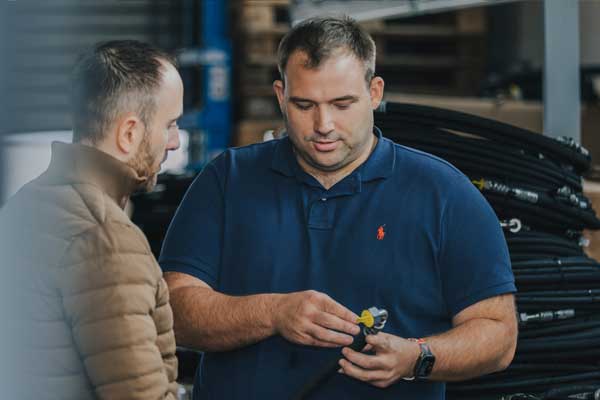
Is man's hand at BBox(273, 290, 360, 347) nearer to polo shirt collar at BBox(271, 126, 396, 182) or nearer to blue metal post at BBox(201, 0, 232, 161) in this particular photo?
polo shirt collar at BBox(271, 126, 396, 182)

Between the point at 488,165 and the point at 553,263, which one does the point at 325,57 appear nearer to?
the point at 488,165

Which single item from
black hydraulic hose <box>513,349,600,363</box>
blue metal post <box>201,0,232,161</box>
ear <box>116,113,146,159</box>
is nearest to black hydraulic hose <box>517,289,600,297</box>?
black hydraulic hose <box>513,349,600,363</box>

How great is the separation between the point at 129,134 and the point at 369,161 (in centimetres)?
82

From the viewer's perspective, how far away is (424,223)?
2.54 metres

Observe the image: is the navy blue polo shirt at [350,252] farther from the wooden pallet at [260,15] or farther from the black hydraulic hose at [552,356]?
the wooden pallet at [260,15]

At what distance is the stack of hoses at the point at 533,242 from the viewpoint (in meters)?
2.83

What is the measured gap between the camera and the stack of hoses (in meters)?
2.83

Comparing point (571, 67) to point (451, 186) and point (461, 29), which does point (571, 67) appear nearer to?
point (451, 186)

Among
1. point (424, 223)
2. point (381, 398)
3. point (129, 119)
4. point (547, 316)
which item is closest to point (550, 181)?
point (547, 316)

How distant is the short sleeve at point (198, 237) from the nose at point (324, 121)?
0.36 m

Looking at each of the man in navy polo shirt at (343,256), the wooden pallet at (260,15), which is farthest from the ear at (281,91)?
the wooden pallet at (260,15)

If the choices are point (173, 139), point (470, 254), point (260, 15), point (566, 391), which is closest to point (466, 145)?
point (470, 254)

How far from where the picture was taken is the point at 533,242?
2885mm

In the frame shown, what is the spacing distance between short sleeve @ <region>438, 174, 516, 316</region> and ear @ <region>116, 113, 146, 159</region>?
900mm
